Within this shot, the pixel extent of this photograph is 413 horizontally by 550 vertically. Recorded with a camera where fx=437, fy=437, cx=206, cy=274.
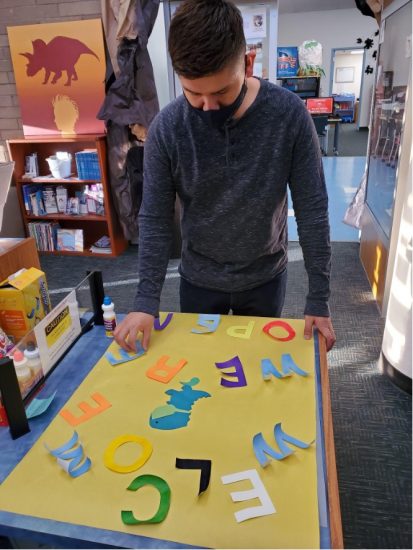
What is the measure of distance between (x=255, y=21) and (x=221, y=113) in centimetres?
296

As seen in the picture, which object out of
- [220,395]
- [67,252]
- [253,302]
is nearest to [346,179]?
[67,252]

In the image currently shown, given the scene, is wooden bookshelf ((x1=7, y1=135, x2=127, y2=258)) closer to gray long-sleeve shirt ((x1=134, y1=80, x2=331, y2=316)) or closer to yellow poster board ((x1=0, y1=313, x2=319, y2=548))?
gray long-sleeve shirt ((x1=134, y1=80, x2=331, y2=316))

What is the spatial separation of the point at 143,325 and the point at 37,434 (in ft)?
1.11

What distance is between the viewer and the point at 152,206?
1.13 meters

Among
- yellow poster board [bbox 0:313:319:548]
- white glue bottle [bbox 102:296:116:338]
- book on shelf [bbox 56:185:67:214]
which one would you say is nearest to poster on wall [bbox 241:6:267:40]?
book on shelf [bbox 56:185:67:214]

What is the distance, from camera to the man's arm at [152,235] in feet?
3.52

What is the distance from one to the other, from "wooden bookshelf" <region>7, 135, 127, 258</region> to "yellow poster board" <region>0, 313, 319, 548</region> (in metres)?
2.76

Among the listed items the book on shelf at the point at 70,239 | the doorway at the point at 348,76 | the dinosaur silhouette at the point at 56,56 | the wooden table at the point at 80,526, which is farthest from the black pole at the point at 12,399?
the doorway at the point at 348,76

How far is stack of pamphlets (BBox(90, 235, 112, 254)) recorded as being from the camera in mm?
3836

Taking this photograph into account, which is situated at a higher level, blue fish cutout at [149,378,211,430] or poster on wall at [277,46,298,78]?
poster on wall at [277,46,298,78]

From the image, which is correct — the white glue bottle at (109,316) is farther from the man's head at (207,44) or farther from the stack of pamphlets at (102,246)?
the stack of pamphlets at (102,246)

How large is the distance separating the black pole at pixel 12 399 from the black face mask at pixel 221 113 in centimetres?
68

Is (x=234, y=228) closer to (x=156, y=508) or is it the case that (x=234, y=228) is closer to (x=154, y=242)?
(x=154, y=242)

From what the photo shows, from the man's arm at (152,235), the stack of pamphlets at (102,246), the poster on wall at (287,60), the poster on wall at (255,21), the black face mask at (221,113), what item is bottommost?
the stack of pamphlets at (102,246)
